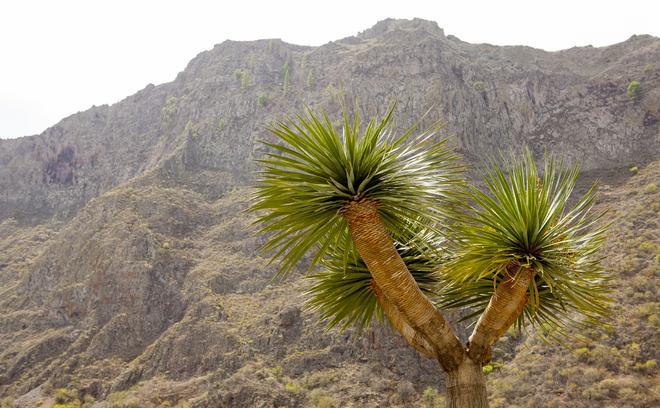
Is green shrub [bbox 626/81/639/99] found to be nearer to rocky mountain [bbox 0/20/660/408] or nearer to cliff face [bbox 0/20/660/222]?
rocky mountain [bbox 0/20/660/408]

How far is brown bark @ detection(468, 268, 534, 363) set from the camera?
4.43m

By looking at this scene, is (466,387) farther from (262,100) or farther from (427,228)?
(262,100)

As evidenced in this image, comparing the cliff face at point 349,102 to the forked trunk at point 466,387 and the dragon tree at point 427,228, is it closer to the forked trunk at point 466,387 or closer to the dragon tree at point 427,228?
the dragon tree at point 427,228

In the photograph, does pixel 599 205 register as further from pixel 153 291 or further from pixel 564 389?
pixel 153 291

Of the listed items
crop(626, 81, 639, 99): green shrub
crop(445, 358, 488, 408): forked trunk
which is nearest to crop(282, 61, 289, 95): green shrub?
crop(626, 81, 639, 99): green shrub

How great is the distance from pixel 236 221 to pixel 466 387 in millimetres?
52927

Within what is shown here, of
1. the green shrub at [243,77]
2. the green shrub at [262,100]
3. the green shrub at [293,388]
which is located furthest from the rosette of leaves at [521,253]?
the green shrub at [243,77]

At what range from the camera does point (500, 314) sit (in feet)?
14.8

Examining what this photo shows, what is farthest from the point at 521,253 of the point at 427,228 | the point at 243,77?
the point at 243,77

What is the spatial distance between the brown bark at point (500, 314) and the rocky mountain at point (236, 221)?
21255mm

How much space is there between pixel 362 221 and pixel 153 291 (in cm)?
4521

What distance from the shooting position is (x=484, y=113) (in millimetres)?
66312

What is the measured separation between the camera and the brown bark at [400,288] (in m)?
4.27

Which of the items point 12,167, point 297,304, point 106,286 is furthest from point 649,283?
point 12,167
